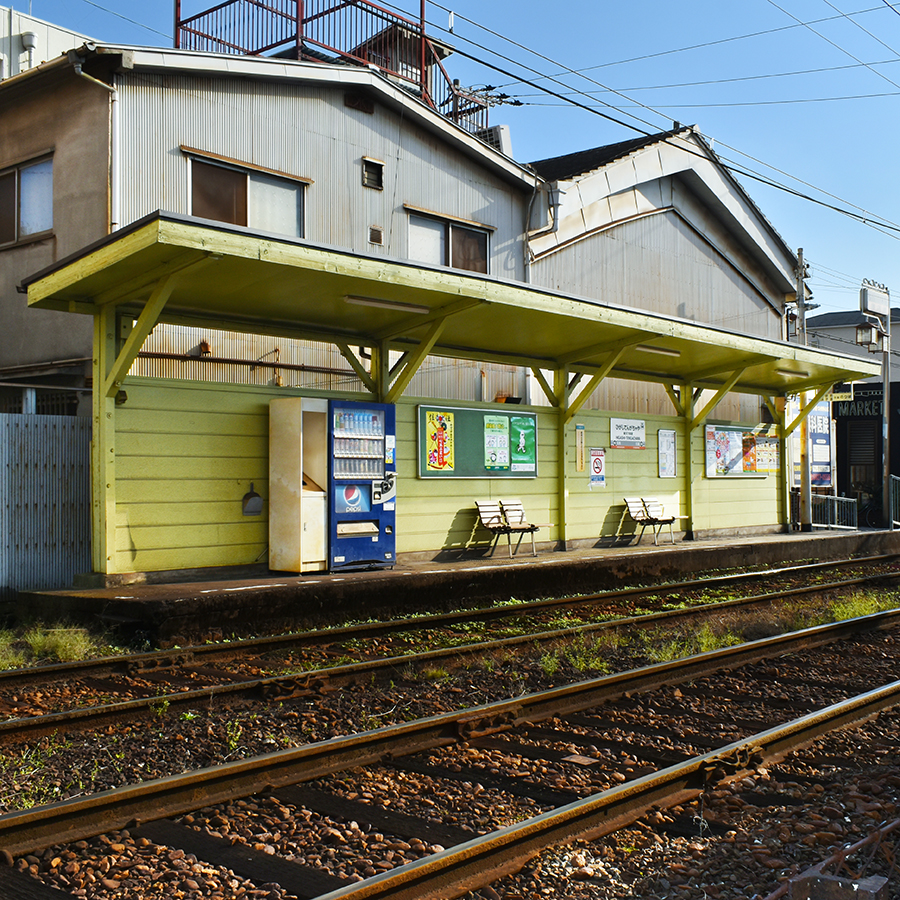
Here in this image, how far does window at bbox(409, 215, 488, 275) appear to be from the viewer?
53.0 ft

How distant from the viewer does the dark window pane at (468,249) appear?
16688 mm

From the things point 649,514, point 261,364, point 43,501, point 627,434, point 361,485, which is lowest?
point 649,514

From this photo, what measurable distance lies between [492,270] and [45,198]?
7.73 meters

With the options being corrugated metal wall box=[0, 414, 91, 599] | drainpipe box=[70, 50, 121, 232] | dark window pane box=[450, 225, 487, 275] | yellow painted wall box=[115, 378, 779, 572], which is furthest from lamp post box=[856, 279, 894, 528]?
corrugated metal wall box=[0, 414, 91, 599]

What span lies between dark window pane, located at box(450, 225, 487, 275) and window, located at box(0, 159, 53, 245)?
671 cm

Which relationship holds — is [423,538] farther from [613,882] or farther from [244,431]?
[613,882]

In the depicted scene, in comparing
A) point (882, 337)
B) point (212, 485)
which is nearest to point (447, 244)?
point (212, 485)

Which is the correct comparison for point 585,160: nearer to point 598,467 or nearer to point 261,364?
point 598,467

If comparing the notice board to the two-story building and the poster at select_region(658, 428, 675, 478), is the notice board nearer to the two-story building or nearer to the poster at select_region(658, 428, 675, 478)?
the two-story building

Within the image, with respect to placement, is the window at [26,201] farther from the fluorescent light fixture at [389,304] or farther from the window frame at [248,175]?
the fluorescent light fixture at [389,304]

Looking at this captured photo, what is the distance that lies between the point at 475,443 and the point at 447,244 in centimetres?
444

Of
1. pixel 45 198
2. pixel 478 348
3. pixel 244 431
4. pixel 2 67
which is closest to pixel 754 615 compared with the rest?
pixel 478 348

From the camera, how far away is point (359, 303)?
10.7 m

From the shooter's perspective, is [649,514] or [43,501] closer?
[43,501]
